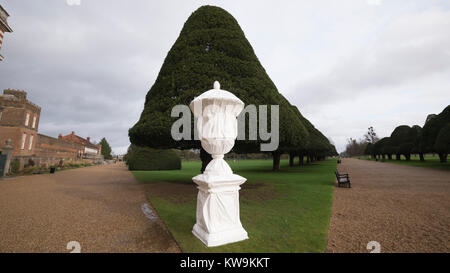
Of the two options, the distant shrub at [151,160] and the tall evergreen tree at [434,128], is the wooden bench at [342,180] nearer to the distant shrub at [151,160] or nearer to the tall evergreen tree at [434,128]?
the distant shrub at [151,160]

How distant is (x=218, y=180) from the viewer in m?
3.23

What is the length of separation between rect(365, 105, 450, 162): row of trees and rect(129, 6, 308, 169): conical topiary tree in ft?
68.4

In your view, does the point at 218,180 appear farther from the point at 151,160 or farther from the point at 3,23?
the point at 151,160

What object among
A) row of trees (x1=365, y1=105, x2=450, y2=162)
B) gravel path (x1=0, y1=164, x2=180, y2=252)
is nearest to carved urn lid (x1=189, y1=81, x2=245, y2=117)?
gravel path (x1=0, y1=164, x2=180, y2=252)

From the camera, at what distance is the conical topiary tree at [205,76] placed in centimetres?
719

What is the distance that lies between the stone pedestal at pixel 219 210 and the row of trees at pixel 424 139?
84.0 ft

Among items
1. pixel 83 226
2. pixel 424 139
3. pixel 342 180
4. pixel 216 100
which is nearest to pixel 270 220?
pixel 216 100

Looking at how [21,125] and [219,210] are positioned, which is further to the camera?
[21,125]

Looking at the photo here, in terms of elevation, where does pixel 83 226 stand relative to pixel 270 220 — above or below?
below

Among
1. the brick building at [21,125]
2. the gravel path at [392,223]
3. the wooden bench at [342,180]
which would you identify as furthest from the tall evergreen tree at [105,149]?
the gravel path at [392,223]

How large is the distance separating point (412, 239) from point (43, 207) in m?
9.53

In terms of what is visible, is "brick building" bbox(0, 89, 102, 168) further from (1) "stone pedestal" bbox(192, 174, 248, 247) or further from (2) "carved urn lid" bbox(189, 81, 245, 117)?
(1) "stone pedestal" bbox(192, 174, 248, 247)
